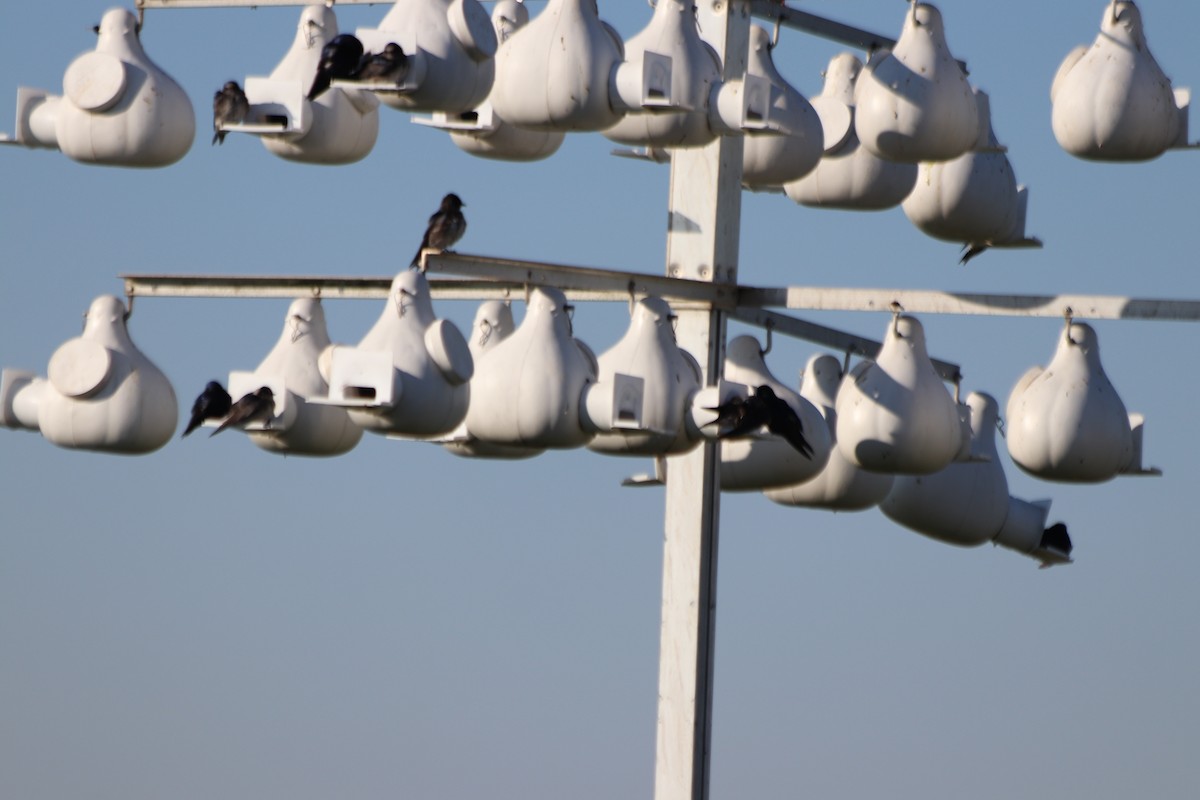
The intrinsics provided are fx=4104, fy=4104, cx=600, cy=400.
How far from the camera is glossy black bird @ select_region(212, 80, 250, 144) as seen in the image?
59.4 feet

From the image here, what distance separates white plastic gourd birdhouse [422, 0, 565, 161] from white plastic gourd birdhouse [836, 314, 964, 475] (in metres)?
1.74

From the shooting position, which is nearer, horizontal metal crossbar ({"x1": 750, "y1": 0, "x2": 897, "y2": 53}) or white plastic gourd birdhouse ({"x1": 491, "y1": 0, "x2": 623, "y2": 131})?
white plastic gourd birdhouse ({"x1": 491, "y1": 0, "x2": 623, "y2": 131})

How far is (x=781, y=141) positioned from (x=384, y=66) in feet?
8.60

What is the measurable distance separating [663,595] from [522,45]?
2.77m

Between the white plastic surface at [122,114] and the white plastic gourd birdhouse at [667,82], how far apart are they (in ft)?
7.38

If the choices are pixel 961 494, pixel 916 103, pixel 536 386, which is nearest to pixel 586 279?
pixel 536 386

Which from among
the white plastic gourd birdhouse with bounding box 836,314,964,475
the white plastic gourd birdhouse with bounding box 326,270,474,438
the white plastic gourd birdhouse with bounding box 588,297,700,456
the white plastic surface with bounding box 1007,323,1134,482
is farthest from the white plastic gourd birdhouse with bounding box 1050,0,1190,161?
the white plastic gourd birdhouse with bounding box 326,270,474,438

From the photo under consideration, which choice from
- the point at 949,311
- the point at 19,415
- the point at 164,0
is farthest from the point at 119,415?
the point at 949,311

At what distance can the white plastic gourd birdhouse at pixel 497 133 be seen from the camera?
17.6 metres

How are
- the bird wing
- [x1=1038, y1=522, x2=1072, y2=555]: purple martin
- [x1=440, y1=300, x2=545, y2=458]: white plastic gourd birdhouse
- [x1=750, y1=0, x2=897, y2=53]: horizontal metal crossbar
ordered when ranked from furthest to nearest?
1. [x1=1038, y1=522, x2=1072, y2=555]: purple martin
2. [x1=750, y1=0, x2=897, y2=53]: horizontal metal crossbar
3. [x1=440, y1=300, x2=545, y2=458]: white plastic gourd birdhouse
4. the bird wing

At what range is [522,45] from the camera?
655 inches

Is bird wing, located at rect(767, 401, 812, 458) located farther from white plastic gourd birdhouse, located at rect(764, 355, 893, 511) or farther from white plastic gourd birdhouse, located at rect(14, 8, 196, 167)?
white plastic gourd birdhouse, located at rect(14, 8, 196, 167)

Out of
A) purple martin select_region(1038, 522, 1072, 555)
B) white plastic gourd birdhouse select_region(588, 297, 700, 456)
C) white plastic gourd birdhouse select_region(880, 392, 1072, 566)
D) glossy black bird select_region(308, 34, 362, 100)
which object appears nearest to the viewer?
glossy black bird select_region(308, 34, 362, 100)

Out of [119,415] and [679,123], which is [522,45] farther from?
[119,415]
